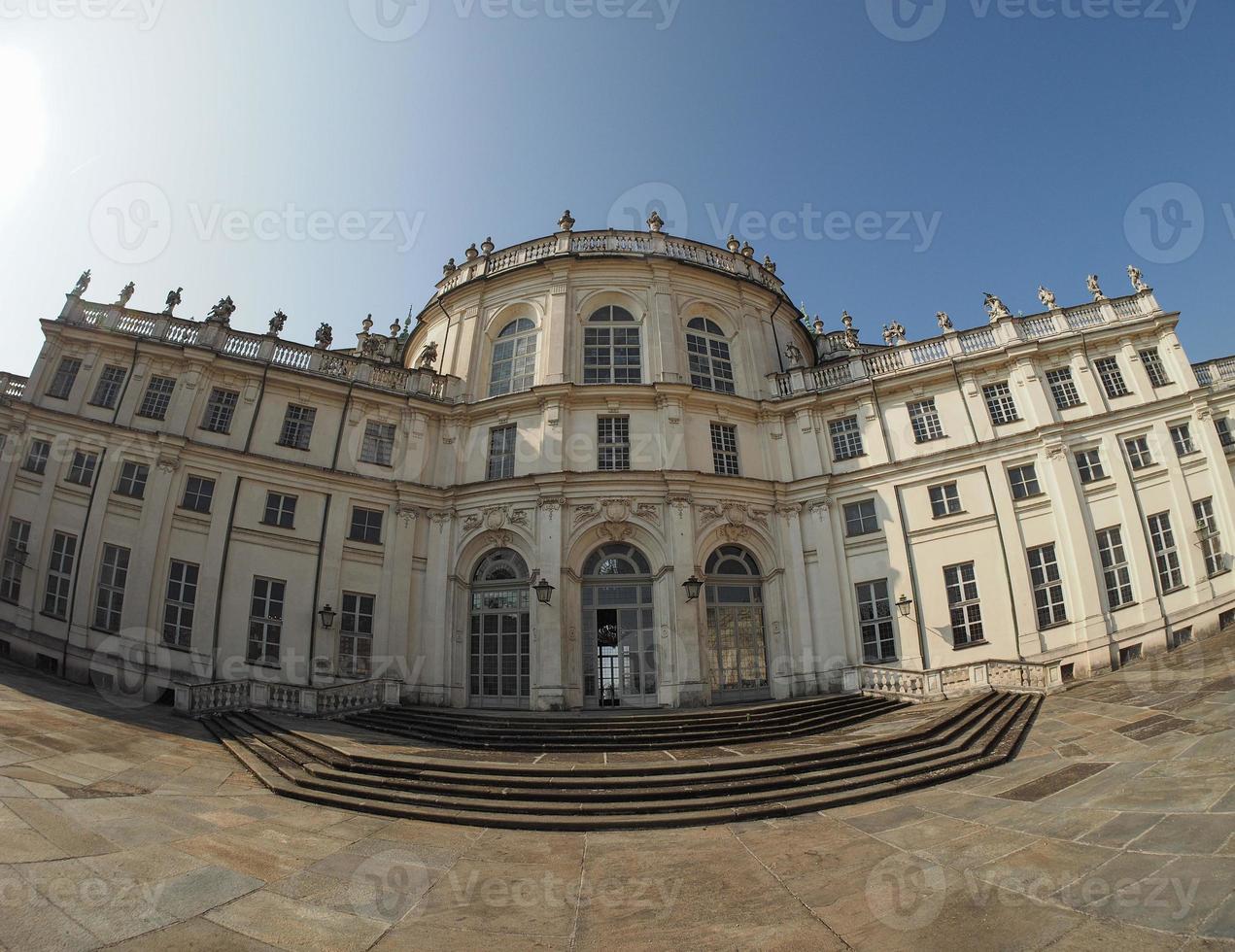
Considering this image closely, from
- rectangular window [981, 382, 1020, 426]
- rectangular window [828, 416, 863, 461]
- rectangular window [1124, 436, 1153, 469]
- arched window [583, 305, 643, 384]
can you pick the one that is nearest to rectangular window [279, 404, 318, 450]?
arched window [583, 305, 643, 384]

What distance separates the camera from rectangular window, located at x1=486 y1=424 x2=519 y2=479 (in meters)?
21.0

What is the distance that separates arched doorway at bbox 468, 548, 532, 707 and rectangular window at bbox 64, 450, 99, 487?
12.1 meters

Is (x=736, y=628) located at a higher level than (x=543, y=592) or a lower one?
lower

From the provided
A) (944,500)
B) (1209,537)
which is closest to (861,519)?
(944,500)

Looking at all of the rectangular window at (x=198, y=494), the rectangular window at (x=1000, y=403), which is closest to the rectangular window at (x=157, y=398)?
the rectangular window at (x=198, y=494)

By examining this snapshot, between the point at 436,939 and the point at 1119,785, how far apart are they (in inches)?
337

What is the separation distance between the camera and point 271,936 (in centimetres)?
468

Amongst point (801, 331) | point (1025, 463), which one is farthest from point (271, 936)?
point (801, 331)

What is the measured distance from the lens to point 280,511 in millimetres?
18953

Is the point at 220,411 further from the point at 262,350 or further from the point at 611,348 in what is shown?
the point at 611,348

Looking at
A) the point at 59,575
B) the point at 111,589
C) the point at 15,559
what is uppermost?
the point at 15,559

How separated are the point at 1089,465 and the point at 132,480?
30410 millimetres

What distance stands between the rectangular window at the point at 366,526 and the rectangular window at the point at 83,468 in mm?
7585

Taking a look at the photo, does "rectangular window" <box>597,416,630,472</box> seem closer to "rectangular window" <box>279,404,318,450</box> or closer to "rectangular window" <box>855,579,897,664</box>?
"rectangular window" <box>855,579,897,664</box>
